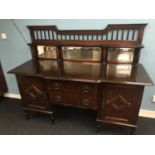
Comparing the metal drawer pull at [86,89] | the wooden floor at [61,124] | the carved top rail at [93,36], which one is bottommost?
the wooden floor at [61,124]

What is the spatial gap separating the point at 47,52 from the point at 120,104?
1.17m

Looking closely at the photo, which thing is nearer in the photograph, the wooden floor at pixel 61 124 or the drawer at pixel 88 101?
the drawer at pixel 88 101

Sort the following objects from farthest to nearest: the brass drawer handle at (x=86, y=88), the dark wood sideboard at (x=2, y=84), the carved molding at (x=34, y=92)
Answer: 1. the dark wood sideboard at (x=2, y=84)
2. the carved molding at (x=34, y=92)
3. the brass drawer handle at (x=86, y=88)

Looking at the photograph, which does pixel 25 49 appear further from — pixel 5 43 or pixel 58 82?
pixel 58 82

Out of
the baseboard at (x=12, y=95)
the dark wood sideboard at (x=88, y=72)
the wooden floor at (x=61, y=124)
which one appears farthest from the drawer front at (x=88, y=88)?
the baseboard at (x=12, y=95)

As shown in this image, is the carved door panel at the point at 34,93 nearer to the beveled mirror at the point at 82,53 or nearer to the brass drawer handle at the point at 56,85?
the brass drawer handle at the point at 56,85

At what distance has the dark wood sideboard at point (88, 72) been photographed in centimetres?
144

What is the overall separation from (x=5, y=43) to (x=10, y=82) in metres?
0.68

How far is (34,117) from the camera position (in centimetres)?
209

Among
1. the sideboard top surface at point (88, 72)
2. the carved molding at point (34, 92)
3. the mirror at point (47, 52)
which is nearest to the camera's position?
the sideboard top surface at point (88, 72)

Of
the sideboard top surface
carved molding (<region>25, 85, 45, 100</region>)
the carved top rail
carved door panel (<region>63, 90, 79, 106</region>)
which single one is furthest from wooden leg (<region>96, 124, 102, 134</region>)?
the carved top rail

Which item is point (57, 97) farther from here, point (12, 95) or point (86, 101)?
point (12, 95)

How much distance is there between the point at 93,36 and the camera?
1745 mm
